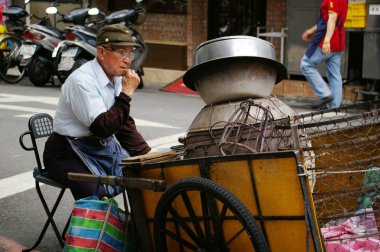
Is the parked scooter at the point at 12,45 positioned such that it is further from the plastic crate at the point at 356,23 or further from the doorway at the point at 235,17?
the plastic crate at the point at 356,23

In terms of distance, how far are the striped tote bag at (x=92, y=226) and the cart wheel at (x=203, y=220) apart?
347mm

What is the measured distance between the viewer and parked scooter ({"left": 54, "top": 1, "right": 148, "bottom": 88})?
12.8 meters

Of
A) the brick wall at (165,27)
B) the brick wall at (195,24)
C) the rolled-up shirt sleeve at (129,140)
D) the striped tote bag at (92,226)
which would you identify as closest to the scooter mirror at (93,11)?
the brick wall at (195,24)

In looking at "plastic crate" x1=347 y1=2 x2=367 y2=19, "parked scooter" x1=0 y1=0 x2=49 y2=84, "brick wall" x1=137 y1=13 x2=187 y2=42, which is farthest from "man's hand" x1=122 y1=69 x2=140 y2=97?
"brick wall" x1=137 y1=13 x2=187 y2=42

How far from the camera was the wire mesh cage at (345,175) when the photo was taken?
409 cm

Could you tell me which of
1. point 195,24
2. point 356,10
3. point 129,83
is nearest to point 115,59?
point 129,83

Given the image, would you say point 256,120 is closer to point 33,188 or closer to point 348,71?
point 33,188

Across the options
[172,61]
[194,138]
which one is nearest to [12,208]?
[194,138]

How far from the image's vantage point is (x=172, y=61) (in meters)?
14.8

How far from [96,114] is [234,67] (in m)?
0.87

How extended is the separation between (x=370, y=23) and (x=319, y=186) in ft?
23.7

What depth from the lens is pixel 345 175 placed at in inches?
182

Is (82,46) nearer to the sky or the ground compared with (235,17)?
nearer to the ground

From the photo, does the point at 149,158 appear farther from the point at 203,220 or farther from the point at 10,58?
the point at 10,58
